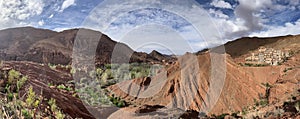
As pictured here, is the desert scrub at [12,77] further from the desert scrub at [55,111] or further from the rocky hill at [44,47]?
the rocky hill at [44,47]

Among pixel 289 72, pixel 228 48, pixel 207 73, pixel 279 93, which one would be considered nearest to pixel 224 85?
pixel 207 73

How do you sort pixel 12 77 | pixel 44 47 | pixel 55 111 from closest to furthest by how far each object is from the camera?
1. pixel 55 111
2. pixel 12 77
3. pixel 44 47

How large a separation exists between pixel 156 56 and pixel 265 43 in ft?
71.8

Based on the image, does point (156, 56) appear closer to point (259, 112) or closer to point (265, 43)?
point (265, 43)

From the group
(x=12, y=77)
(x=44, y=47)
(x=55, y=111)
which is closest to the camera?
(x=55, y=111)

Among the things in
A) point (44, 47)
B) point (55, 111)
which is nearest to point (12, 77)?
point (55, 111)

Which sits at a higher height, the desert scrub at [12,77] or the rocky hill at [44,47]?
the rocky hill at [44,47]

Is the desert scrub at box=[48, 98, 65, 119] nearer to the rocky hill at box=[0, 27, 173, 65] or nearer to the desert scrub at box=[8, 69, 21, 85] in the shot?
the desert scrub at box=[8, 69, 21, 85]

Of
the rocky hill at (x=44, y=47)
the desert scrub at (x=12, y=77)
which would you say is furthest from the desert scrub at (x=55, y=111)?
the rocky hill at (x=44, y=47)

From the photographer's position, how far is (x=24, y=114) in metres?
5.82

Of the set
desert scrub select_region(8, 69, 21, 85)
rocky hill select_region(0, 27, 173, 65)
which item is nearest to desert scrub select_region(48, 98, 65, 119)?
desert scrub select_region(8, 69, 21, 85)

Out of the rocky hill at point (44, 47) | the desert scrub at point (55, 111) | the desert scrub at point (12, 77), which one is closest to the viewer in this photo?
the desert scrub at point (55, 111)

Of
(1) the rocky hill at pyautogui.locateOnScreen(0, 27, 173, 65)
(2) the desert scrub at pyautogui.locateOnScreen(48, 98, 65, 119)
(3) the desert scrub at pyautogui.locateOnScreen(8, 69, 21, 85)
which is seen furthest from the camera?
(1) the rocky hill at pyautogui.locateOnScreen(0, 27, 173, 65)

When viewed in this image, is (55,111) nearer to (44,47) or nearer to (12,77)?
(12,77)
